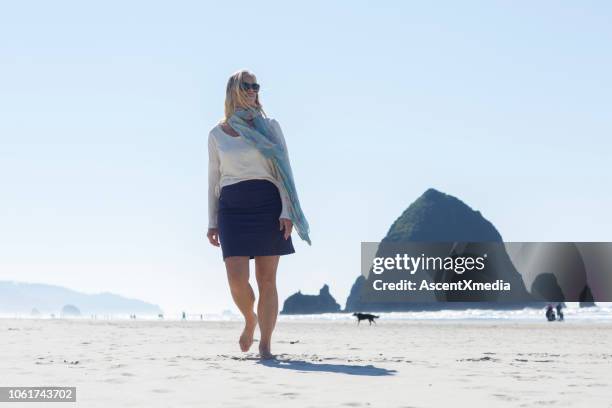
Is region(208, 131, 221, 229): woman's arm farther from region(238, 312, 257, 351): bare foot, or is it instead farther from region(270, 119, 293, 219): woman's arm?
region(238, 312, 257, 351): bare foot

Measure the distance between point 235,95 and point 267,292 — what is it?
1.53 m

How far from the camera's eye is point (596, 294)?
136750 millimetres

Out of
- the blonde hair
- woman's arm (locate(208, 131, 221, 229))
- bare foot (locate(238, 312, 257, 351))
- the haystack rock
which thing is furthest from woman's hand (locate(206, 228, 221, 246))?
the haystack rock

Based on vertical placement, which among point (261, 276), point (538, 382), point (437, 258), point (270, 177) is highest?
point (437, 258)

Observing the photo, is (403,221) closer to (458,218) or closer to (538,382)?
(458,218)

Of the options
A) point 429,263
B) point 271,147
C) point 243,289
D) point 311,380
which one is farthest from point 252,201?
point 429,263

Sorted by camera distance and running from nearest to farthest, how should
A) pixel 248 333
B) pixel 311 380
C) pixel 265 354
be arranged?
pixel 311 380
pixel 265 354
pixel 248 333

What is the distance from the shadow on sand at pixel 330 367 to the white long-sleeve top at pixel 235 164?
1087mm

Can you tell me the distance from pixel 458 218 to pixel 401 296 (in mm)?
27963

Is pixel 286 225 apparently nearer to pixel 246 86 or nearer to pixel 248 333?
pixel 248 333

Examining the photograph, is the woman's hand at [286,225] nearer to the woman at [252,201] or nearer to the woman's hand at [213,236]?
the woman at [252,201]

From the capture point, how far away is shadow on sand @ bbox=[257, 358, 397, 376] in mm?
5160

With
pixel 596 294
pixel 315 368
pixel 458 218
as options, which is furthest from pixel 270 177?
pixel 458 218

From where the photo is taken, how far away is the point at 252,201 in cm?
635
